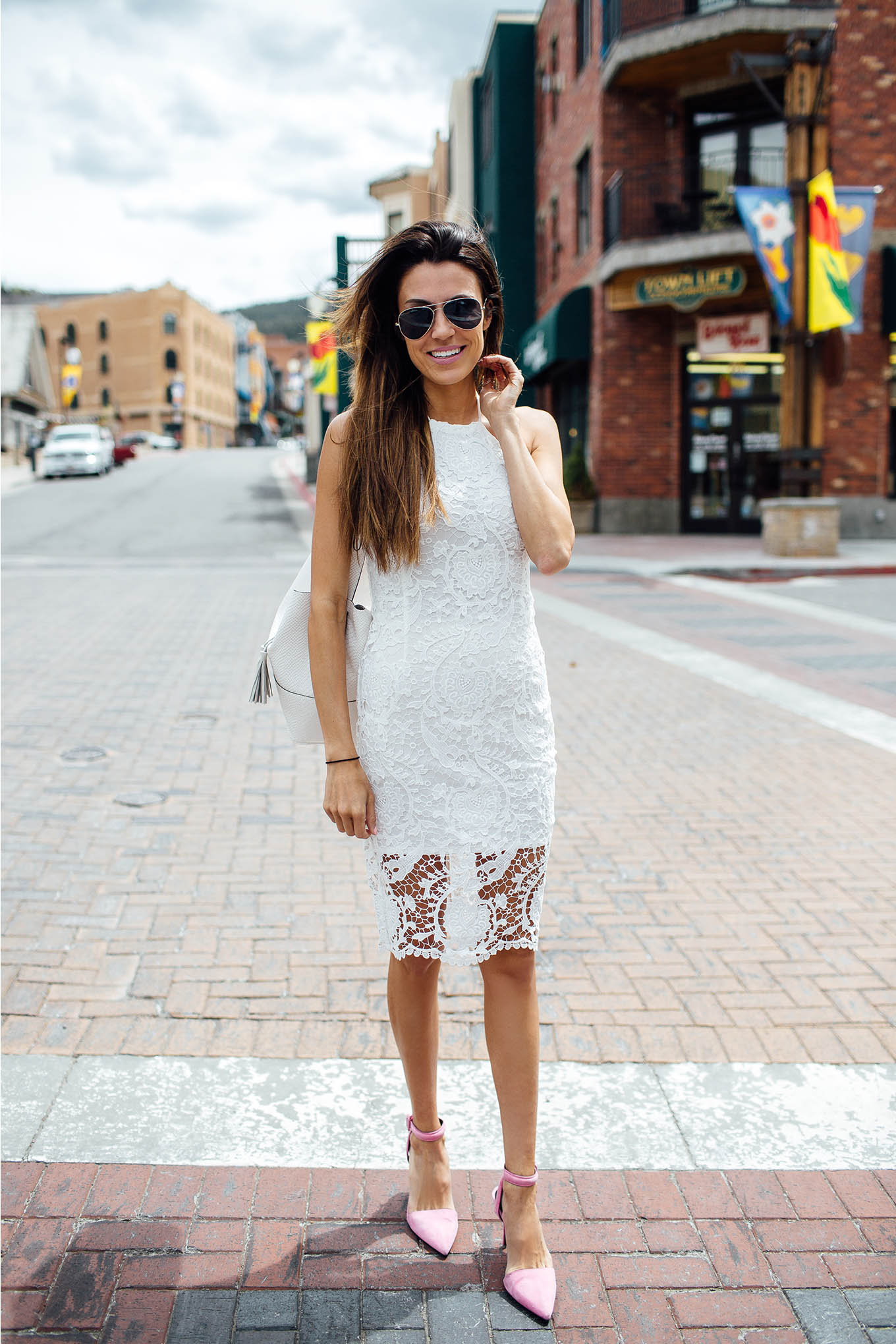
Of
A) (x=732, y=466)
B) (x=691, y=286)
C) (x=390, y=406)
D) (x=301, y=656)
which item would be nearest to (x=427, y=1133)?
(x=301, y=656)

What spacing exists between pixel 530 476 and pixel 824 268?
1528 cm

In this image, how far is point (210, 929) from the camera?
3850 mm

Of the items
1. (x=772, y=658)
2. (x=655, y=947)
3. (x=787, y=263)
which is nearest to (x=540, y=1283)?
(x=655, y=947)

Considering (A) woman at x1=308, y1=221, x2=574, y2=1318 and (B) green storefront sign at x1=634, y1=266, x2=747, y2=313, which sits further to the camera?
(B) green storefront sign at x1=634, y1=266, x2=747, y2=313

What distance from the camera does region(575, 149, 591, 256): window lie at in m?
22.8

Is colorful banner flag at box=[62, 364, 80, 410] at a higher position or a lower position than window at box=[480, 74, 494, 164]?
lower

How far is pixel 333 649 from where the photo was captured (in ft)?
7.32

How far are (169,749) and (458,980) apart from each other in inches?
123

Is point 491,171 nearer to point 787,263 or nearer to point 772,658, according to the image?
point 787,263

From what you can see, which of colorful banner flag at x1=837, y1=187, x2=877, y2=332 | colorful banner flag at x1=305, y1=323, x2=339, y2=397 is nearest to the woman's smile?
colorful banner flag at x1=837, y1=187, x2=877, y2=332

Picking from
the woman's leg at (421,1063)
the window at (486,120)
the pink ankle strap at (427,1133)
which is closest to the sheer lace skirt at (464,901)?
the woman's leg at (421,1063)

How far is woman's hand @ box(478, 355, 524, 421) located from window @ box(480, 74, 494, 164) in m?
28.5

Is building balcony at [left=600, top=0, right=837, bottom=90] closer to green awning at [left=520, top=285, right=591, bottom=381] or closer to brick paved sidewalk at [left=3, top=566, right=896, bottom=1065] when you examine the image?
green awning at [left=520, top=285, right=591, bottom=381]

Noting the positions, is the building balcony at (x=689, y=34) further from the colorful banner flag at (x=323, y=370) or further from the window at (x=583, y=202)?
the colorful banner flag at (x=323, y=370)
